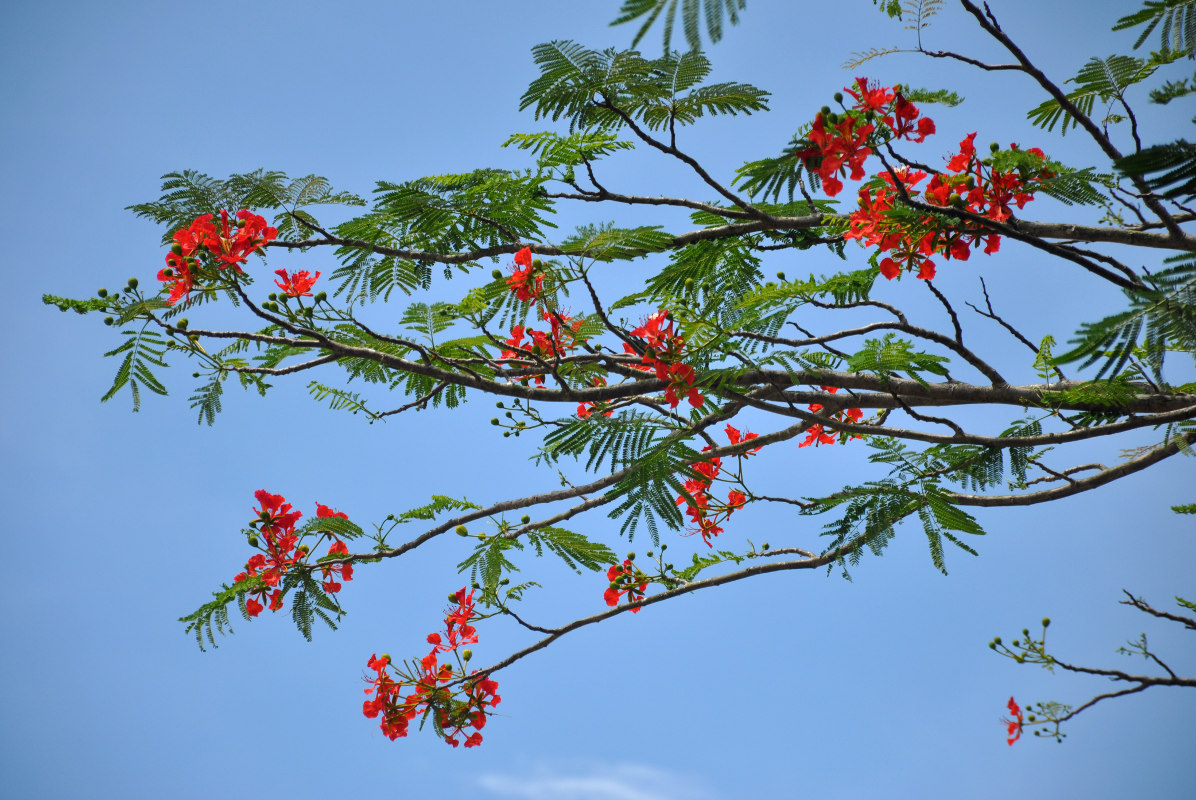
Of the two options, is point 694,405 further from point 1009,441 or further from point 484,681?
point 484,681

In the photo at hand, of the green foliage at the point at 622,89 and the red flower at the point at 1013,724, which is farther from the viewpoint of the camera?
the red flower at the point at 1013,724

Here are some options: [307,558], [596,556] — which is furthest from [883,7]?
[307,558]

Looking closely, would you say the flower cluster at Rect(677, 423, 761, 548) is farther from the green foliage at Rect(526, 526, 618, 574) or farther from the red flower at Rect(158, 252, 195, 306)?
the red flower at Rect(158, 252, 195, 306)

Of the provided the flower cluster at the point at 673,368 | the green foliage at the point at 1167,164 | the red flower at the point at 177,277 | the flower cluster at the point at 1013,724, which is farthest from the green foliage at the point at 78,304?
the flower cluster at the point at 1013,724

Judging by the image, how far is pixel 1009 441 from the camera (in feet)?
9.02

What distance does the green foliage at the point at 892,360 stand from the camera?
260 centimetres

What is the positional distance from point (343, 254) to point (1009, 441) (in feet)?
8.34

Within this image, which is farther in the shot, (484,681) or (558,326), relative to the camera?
(484,681)

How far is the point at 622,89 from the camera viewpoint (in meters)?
2.67

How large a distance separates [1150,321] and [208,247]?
2.50m

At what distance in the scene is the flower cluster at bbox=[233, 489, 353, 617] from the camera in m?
3.18

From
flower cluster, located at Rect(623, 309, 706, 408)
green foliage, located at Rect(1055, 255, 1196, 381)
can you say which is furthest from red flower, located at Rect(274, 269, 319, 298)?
green foliage, located at Rect(1055, 255, 1196, 381)

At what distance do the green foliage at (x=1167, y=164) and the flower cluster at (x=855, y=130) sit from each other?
4.06 feet

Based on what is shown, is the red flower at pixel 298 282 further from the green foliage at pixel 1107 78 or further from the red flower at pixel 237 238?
the green foliage at pixel 1107 78
